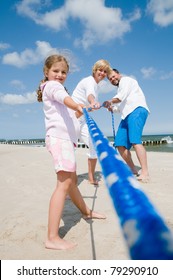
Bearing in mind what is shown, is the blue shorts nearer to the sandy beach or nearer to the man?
the man

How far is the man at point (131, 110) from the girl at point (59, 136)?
6.80 ft

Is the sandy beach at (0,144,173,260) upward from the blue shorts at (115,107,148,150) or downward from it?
downward

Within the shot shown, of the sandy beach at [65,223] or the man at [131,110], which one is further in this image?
the man at [131,110]

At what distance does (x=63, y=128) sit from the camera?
2453mm

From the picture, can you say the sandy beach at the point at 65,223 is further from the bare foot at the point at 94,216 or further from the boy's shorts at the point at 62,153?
the boy's shorts at the point at 62,153

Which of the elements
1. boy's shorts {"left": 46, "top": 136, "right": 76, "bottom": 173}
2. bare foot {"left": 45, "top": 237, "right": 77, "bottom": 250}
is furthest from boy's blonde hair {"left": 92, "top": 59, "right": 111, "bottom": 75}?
bare foot {"left": 45, "top": 237, "right": 77, "bottom": 250}

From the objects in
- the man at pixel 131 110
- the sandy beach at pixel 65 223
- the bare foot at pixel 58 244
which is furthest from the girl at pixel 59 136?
the man at pixel 131 110

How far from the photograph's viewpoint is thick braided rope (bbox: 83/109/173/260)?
45cm

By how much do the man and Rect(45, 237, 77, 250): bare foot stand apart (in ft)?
8.30

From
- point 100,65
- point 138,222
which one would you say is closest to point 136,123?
point 100,65

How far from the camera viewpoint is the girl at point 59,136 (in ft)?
7.29

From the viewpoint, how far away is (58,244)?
7.20 ft
